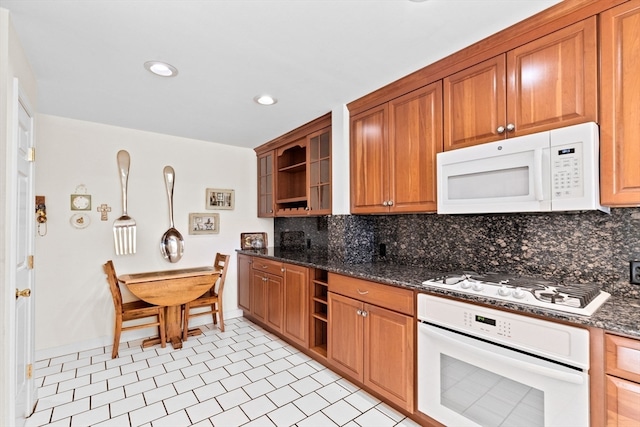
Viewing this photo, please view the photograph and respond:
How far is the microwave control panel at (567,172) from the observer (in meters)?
1.39

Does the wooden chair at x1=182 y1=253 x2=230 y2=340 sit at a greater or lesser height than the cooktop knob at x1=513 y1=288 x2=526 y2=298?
lesser

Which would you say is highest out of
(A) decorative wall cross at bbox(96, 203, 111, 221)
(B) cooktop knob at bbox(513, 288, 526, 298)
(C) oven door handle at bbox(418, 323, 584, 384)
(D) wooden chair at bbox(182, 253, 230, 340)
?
(A) decorative wall cross at bbox(96, 203, 111, 221)

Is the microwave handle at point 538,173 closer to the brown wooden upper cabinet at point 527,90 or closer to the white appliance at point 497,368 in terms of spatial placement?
the brown wooden upper cabinet at point 527,90

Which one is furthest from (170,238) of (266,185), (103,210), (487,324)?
(487,324)

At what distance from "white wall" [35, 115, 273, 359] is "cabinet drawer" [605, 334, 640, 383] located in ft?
12.0


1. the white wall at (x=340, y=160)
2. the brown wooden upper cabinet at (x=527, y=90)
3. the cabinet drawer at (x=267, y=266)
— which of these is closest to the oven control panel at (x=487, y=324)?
the brown wooden upper cabinet at (x=527, y=90)

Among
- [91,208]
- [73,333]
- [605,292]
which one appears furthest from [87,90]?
[605,292]

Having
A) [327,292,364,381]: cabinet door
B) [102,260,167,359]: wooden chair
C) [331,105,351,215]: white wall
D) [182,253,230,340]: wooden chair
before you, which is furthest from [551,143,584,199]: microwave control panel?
[102,260,167,359]: wooden chair

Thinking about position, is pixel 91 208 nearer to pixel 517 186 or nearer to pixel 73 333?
pixel 73 333

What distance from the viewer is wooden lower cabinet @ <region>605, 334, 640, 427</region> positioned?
109 cm

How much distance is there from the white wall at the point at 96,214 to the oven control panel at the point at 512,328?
299cm

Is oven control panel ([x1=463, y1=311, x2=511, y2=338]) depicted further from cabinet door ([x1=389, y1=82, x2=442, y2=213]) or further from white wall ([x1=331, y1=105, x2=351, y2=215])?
white wall ([x1=331, y1=105, x2=351, y2=215])

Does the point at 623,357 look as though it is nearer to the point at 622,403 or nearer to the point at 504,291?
the point at 622,403

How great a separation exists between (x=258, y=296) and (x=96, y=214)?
1894 millimetres
